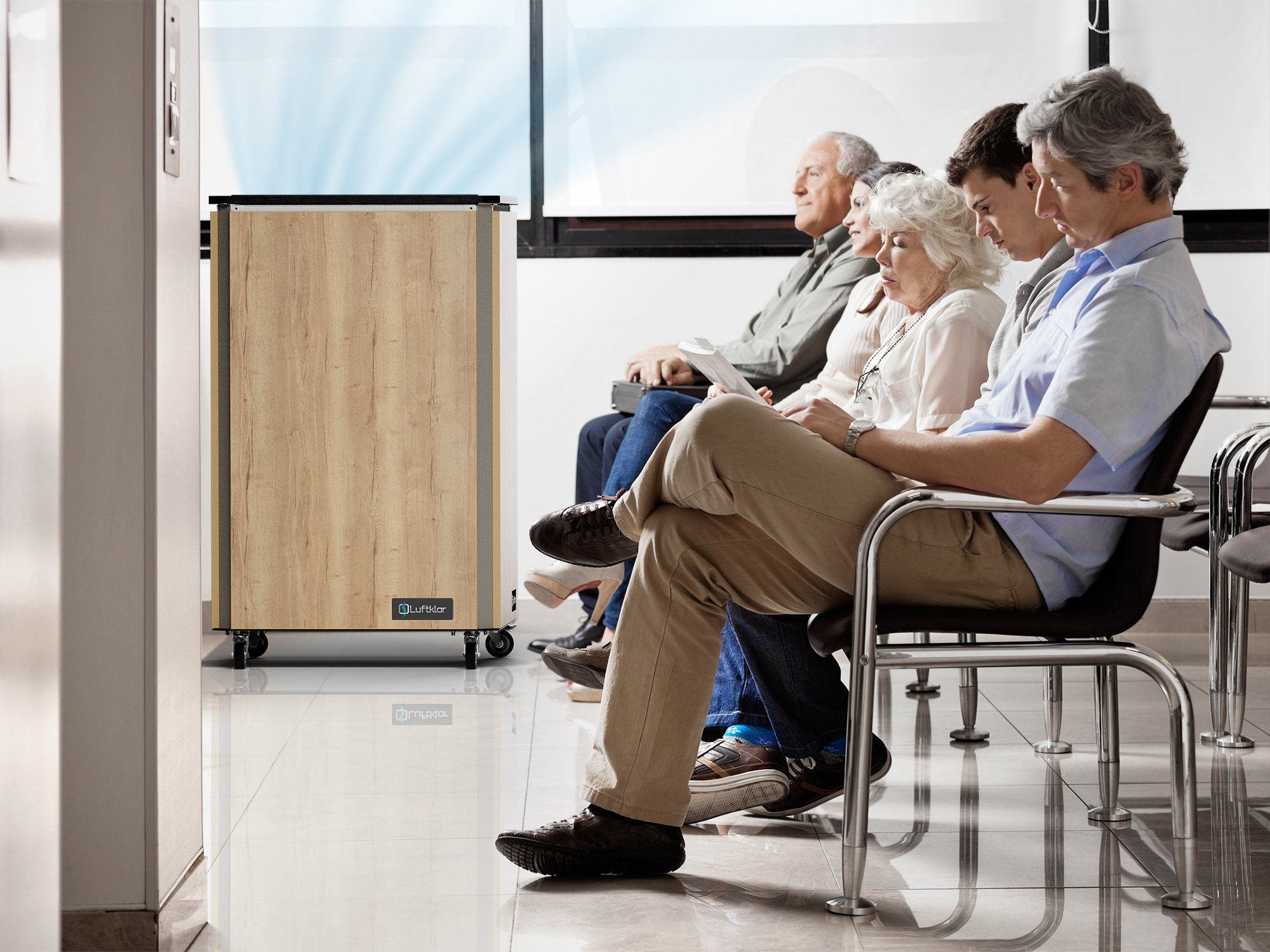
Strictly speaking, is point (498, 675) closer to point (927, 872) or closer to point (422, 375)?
point (422, 375)

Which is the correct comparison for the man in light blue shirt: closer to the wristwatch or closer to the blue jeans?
the wristwatch

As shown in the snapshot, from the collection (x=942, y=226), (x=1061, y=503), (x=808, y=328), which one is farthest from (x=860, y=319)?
(x=1061, y=503)

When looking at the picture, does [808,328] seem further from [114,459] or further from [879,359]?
[114,459]

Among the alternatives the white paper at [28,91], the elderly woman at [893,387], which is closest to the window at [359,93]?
the elderly woman at [893,387]

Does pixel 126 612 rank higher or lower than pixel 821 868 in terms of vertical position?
higher

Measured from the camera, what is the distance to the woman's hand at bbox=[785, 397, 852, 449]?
1.79 meters

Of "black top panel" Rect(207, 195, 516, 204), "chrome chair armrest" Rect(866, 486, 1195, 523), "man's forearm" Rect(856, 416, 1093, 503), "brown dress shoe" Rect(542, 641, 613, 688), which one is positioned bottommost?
"brown dress shoe" Rect(542, 641, 613, 688)

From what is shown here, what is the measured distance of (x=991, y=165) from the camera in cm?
218

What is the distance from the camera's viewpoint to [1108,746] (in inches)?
85.1

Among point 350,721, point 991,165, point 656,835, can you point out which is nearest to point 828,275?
point 991,165

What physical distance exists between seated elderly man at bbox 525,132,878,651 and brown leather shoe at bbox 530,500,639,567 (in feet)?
2.79

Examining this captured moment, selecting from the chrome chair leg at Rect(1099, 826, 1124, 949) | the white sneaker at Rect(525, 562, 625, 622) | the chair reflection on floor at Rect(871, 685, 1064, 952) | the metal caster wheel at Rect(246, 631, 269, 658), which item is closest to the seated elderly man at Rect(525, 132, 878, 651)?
the white sneaker at Rect(525, 562, 625, 622)

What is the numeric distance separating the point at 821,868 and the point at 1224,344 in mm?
933

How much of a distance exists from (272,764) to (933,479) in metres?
1.48
